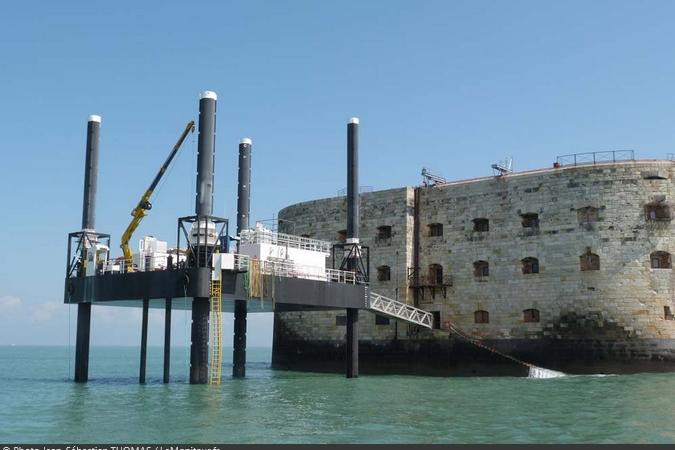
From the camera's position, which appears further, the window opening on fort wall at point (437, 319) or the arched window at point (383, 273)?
the arched window at point (383, 273)

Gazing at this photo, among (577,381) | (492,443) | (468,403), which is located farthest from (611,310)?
(492,443)

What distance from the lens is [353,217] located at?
40.6 metres

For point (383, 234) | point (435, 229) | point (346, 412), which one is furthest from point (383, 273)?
point (346, 412)

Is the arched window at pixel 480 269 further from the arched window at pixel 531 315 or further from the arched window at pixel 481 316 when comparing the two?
the arched window at pixel 531 315

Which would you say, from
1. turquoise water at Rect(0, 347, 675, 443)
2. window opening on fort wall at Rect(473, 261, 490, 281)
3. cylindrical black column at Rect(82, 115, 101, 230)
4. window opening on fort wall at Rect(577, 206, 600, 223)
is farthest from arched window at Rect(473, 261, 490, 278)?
cylindrical black column at Rect(82, 115, 101, 230)

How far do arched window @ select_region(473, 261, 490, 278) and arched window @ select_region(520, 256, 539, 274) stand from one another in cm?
230

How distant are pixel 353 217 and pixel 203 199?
10.5m

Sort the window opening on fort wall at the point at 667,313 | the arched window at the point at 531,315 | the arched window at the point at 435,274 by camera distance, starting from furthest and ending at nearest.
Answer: the arched window at the point at 435,274 → the arched window at the point at 531,315 → the window opening on fort wall at the point at 667,313

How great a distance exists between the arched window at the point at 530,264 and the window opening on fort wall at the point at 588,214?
346 centimetres

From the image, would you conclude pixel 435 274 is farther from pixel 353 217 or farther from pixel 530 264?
pixel 353 217

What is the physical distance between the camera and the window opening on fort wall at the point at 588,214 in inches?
1651

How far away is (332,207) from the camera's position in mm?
51156

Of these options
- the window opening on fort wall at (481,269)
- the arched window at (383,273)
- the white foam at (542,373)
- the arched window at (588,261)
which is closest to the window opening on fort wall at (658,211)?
the arched window at (588,261)

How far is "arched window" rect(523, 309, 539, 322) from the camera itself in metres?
43.0
